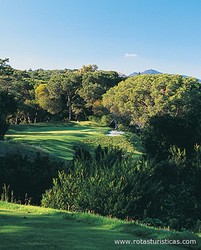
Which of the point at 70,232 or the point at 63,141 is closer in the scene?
the point at 70,232

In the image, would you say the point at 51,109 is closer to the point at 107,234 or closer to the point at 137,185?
the point at 137,185

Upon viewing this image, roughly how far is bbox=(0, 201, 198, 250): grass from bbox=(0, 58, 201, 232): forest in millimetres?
3459

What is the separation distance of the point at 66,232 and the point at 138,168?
9.94 metres

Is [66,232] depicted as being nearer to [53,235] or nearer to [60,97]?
[53,235]

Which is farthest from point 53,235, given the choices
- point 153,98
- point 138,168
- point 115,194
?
point 153,98

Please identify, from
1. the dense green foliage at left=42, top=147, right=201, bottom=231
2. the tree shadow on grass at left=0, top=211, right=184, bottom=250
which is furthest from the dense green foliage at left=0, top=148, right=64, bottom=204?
the tree shadow on grass at left=0, top=211, right=184, bottom=250

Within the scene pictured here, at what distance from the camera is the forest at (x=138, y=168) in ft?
42.1

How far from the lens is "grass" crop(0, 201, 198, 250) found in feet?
19.3

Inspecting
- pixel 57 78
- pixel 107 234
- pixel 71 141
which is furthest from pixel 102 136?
pixel 107 234

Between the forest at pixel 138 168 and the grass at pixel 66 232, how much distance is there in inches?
136

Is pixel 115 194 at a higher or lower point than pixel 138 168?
lower

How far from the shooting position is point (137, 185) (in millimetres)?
13773

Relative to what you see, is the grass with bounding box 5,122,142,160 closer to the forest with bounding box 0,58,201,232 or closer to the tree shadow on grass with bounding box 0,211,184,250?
the forest with bounding box 0,58,201,232

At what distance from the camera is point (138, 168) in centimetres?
1658
